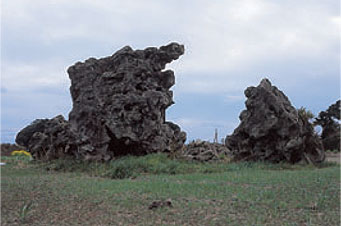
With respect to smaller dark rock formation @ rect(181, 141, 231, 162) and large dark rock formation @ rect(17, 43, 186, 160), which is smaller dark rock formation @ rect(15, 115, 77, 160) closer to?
large dark rock formation @ rect(17, 43, 186, 160)

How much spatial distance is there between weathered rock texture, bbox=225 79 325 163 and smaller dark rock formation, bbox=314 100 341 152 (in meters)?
10.9

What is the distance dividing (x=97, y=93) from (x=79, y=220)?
9358 millimetres

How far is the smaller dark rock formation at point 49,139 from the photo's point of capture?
14250mm

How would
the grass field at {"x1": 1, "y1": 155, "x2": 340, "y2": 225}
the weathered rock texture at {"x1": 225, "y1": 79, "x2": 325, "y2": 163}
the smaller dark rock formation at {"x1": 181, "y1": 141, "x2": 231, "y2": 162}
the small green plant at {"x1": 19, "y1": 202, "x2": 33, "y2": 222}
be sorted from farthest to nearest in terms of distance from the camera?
the smaller dark rock formation at {"x1": 181, "y1": 141, "x2": 231, "y2": 162} → the weathered rock texture at {"x1": 225, "y1": 79, "x2": 325, "y2": 163} → the small green plant at {"x1": 19, "y1": 202, "x2": 33, "y2": 222} → the grass field at {"x1": 1, "y1": 155, "x2": 340, "y2": 225}

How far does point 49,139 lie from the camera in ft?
48.7

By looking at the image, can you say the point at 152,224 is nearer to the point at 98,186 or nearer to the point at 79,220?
the point at 79,220

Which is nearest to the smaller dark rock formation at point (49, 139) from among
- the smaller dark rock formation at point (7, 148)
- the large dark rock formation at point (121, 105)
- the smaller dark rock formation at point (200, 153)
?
the large dark rock formation at point (121, 105)

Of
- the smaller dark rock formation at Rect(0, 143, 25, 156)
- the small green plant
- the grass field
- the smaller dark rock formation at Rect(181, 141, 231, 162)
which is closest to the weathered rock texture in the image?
the smaller dark rock formation at Rect(181, 141, 231, 162)

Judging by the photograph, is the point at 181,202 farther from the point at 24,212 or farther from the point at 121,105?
the point at 121,105

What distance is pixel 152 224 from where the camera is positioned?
17.1ft

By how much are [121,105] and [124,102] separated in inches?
6.1

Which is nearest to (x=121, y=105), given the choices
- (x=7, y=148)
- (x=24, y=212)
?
(x=24, y=212)

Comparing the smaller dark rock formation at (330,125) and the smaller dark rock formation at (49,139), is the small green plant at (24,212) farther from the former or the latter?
the smaller dark rock formation at (330,125)

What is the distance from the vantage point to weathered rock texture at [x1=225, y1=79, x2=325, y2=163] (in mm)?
13664
